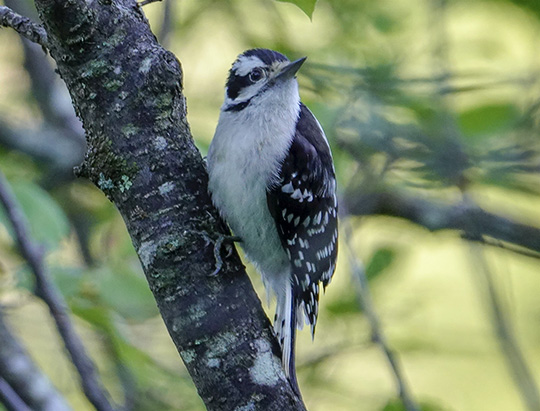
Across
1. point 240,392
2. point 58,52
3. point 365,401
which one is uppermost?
point 365,401

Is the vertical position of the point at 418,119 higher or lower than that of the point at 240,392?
higher

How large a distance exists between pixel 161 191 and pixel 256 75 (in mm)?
1324

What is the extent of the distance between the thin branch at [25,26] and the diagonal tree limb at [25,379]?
130cm

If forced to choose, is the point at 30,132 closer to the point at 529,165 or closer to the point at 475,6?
the point at 475,6

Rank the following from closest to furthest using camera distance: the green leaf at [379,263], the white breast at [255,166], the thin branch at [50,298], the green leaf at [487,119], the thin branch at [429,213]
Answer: the thin branch at [50,298] → the white breast at [255,166] → the green leaf at [487,119] → the green leaf at [379,263] → the thin branch at [429,213]

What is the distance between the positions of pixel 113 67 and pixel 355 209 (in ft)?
9.71

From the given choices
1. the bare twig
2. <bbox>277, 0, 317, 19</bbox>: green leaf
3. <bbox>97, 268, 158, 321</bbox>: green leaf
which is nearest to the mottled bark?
<bbox>277, 0, 317, 19</bbox>: green leaf

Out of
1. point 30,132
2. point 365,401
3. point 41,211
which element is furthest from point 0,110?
point 365,401

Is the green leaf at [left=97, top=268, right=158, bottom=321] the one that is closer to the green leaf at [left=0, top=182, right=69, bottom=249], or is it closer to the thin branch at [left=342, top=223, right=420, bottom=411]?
the green leaf at [left=0, top=182, right=69, bottom=249]

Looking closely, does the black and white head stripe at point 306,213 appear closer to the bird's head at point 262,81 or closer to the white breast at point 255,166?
the white breast at point 255,166

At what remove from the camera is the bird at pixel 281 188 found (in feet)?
10.1

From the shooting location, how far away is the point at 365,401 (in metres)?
4.29

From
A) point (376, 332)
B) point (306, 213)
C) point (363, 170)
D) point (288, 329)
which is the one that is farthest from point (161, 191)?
point (363, 170)

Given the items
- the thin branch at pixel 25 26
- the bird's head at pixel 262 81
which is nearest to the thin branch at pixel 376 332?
the bird's head at pixel 262 81
